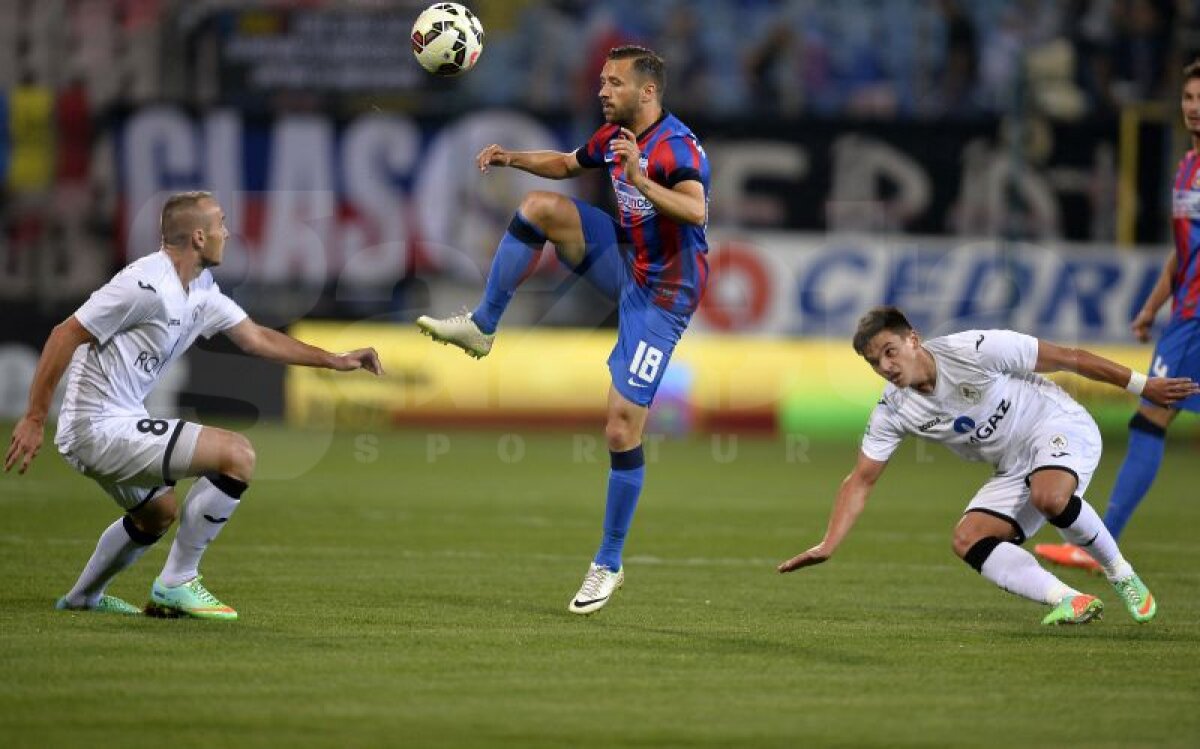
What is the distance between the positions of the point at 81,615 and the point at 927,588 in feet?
14.8

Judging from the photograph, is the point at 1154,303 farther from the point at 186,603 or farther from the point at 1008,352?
the point at 186,603

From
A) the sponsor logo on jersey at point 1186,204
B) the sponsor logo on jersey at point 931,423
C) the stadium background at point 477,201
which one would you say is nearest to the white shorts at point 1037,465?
the sponsor logo on jersey at point 931,423

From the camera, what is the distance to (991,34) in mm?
22844

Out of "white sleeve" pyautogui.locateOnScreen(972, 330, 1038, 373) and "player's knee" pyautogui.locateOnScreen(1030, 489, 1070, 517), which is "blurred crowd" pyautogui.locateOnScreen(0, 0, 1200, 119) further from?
"player's knee" pyautogui.locateOnScreen(1030, 489, 1070, 517)

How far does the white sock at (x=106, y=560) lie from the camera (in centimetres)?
812

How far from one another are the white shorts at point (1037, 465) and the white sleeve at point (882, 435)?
54 cm

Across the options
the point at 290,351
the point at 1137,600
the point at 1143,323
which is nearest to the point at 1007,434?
the point at 1137,600

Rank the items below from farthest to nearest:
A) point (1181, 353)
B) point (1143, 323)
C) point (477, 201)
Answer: point (477, 201) < point (1143, 323) < point (1181, 353)

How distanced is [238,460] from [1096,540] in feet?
13.0

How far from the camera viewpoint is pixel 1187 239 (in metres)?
10.8

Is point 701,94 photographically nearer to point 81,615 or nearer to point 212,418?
point 212,418

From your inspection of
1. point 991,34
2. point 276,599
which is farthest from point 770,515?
point 991,34

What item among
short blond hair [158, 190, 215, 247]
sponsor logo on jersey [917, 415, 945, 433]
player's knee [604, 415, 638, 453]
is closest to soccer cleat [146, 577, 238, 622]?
short blond hair [158, 190, 215, 247]

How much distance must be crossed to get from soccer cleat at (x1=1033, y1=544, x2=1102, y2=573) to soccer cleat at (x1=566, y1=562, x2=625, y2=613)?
10.7 ft
